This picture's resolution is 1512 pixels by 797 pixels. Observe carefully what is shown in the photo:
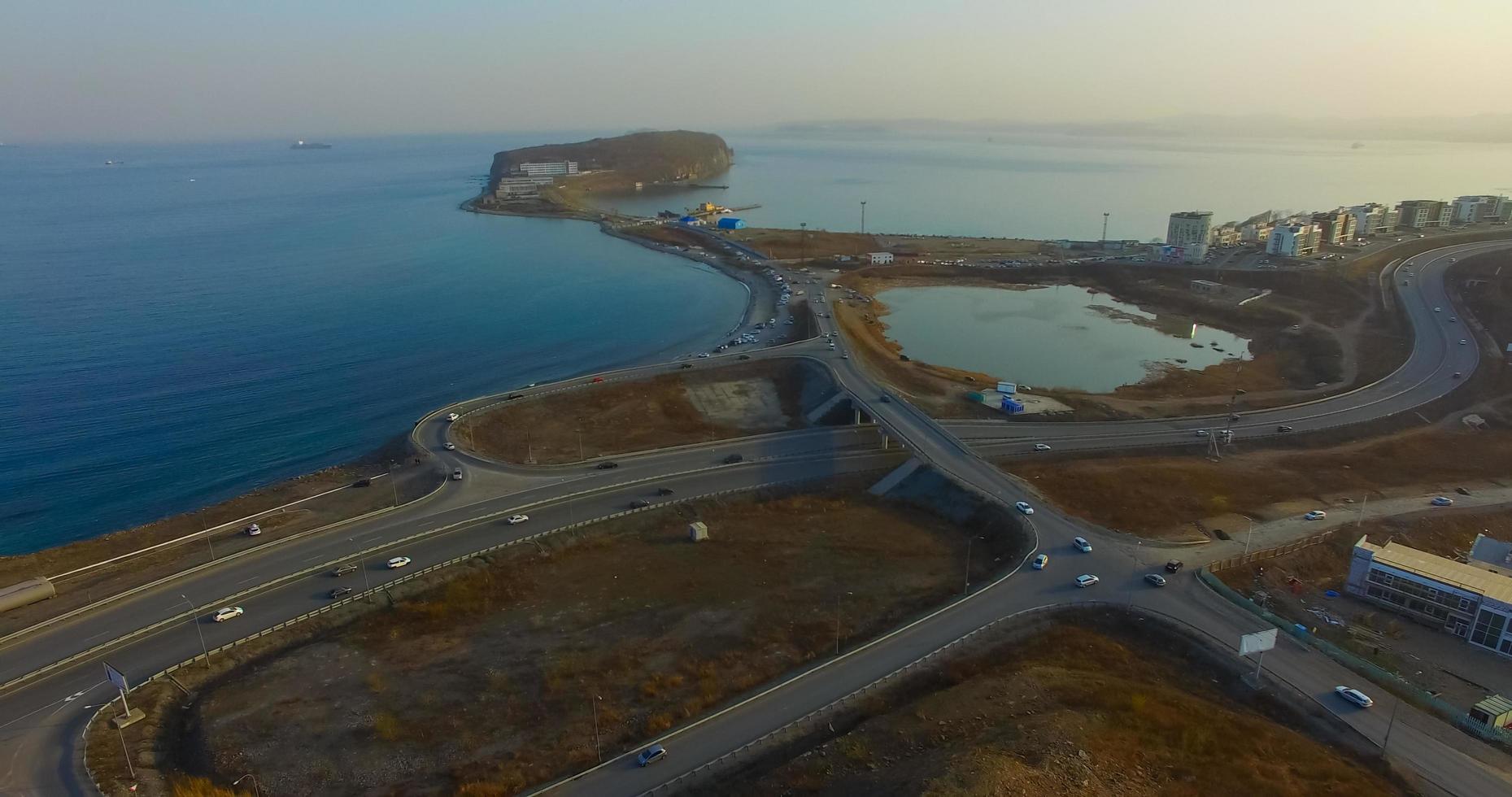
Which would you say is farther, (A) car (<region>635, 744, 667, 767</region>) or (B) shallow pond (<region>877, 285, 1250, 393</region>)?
(B) shallow pond (<region>877, 285, 1250, 393</region>)

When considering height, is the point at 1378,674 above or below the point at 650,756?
above

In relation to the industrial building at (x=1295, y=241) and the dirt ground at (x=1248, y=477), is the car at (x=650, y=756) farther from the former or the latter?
the industrial building at (x=1295, y=241)

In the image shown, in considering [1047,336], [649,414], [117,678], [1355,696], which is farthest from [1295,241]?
[117,678]

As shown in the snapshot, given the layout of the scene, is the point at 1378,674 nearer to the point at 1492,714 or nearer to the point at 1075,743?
the point at 1492,714

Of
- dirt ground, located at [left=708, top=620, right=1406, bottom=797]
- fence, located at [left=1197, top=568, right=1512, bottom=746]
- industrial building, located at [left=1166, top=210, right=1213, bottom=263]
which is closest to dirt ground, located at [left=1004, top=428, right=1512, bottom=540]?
fence, located at [left=1197, top=568, right=1512, bottom=746]

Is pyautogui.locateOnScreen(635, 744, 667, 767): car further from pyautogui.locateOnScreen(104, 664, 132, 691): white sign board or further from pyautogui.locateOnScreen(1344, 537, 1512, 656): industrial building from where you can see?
pyautogui.locateOnScreen(1344, 537, 1512, 656): industrial building

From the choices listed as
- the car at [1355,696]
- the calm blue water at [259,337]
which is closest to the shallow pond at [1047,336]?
the calm blue water at [259,337]
